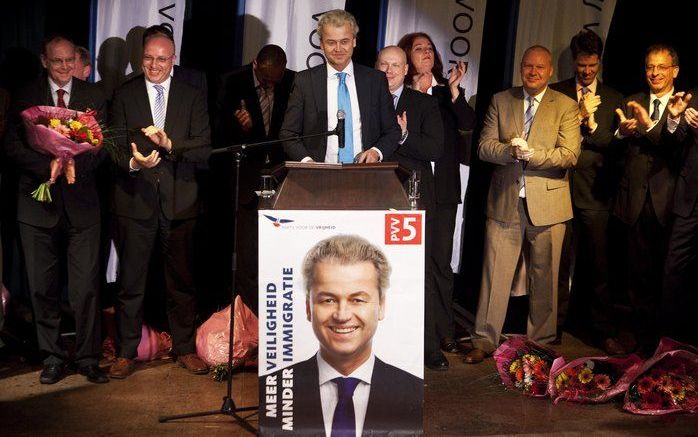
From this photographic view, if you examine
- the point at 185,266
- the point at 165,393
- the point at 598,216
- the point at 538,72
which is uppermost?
the point at 538,72

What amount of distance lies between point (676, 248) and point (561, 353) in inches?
39.9

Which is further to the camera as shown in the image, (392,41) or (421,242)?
(392,41)

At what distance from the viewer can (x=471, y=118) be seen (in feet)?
20.3

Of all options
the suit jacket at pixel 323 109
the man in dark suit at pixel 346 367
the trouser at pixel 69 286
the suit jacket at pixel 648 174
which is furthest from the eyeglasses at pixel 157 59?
the suit jacket at pixel 648 174

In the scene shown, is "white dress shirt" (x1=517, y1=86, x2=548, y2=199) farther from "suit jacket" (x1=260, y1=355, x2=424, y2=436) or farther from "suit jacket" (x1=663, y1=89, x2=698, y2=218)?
"suit jacket" (x1=260, y1=355, x2=424, y2=436)

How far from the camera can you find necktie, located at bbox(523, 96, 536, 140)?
5992mm

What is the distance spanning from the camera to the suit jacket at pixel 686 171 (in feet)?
19.1

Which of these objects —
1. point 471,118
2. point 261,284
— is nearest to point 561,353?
point 471,118

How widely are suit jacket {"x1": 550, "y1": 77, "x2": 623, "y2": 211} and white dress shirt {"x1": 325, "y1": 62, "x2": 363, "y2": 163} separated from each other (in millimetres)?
1942

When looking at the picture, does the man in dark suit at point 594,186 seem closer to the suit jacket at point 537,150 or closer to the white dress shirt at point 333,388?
the suit jacket at point 537,150

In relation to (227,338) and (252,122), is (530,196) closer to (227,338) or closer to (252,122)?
(252,122)

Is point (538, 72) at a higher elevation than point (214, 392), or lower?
higher

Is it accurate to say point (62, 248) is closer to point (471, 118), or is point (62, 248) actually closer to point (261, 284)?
point (261, 284)

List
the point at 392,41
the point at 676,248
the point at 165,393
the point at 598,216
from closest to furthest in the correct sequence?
the point at 165,393, the point at 676,248, the point at 598,216, the point at 392,41
